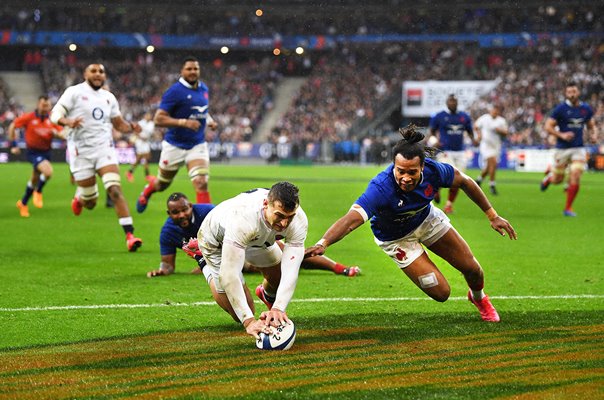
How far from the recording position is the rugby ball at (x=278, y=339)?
7.09m

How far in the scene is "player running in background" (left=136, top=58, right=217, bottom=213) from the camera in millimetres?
15555

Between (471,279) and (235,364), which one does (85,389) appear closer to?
(235,364)

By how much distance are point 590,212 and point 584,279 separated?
1066cm

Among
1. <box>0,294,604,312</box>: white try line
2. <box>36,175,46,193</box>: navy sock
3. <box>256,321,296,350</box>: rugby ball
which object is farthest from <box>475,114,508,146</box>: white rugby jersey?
<box>256,321,296,350</box>: rugby ball

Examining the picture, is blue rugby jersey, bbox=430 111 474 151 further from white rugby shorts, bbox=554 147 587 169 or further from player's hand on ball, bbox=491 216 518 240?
player's hand on ball, bbox=491 216 518 240

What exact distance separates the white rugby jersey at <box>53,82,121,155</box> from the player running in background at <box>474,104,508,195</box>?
45.2 ft

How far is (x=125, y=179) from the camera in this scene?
36.1m

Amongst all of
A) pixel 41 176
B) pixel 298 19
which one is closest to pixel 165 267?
pixel 41 176

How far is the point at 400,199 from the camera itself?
Answer: 804 cm

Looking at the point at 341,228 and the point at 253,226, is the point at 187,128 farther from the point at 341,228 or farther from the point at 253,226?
the point at 253,226

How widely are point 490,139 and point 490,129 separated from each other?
31 cm

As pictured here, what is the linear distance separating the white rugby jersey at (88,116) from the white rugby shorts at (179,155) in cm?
140

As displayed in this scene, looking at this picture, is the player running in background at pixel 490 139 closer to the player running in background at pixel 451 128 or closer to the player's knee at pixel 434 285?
the player running in background at pixel 451 128

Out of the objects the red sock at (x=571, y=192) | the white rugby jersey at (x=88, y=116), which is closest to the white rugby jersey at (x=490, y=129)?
the red sock at (x=571, y=192)
